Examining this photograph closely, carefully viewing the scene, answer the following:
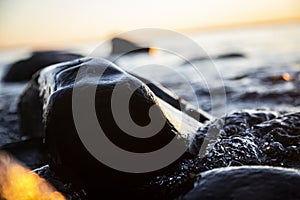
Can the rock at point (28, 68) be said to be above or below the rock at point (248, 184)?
below

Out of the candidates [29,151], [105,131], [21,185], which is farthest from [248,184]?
[29,151]

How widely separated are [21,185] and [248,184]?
128 centimetres

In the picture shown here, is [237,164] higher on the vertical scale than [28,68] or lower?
higher

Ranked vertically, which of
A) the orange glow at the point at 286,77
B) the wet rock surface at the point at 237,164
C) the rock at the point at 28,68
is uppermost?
the wet rock surface at the point at 237,164

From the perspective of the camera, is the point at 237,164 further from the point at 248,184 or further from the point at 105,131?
the point at 105,131

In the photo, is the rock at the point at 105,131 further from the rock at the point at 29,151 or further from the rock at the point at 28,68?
the rock at the point at 28,68

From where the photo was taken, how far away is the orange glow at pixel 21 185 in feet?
5.98

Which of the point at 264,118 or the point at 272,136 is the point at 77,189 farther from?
the point at 264,118

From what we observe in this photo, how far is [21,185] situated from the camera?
191 centimetres

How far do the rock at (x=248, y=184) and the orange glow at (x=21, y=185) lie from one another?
0.82 meters

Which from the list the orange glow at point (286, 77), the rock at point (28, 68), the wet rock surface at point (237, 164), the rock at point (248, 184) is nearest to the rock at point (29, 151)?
the wet rock surface at point (237, 164)

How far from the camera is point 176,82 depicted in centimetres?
798

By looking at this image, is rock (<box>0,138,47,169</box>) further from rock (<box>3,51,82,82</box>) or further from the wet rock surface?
rock (<box>3,51,82,82</box>)

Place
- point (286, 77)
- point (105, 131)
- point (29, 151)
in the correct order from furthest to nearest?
point (286, 77) < point (29, 151) < point (105, 131)
